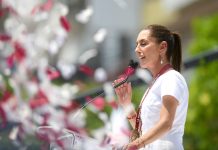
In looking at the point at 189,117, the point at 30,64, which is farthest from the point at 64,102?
the point at 189,117

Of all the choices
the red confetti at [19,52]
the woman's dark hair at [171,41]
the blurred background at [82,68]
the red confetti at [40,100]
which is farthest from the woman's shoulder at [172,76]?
the red confetti at [40,100]

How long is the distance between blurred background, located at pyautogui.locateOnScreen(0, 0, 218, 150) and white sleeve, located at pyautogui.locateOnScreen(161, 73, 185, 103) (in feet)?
1.04

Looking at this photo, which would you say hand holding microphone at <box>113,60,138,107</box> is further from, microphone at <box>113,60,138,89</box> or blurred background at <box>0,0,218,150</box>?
blurred background at <box>0,0,218,150</box>

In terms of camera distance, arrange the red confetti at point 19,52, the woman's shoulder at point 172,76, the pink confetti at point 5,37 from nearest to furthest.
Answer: the woman's shoulder at point 172,76, the pink confetti at point 5,37, the red confetti at point 19,52

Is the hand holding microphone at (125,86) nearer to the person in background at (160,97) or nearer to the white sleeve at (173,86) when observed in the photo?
the person in background at (160,97)

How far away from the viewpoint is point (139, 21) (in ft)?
89.2

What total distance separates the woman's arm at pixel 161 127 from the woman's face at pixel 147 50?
240mm

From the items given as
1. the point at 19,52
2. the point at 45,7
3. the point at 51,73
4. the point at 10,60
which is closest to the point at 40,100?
the point at 51,73

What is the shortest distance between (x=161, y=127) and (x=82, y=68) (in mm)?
1612

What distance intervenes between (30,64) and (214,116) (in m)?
6.30

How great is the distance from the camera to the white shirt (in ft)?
11.0

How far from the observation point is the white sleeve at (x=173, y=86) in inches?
131

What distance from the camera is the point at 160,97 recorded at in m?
3.41

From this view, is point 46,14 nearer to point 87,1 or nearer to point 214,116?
point 214,116
